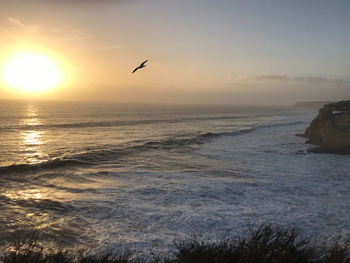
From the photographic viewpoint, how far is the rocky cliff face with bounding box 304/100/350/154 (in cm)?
2262

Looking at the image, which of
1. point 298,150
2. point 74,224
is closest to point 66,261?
point 74,224

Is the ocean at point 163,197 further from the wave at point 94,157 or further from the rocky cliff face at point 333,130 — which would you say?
the rocky cliff face at point 333,130

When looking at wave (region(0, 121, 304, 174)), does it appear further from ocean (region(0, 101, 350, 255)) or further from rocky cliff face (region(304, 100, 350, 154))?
rocky cliff face (region(304, 100, 350, 154))

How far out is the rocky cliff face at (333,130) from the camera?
22.6 metres

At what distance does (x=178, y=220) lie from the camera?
27.1ft

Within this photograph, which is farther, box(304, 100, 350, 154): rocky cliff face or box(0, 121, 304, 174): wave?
box(304, 100, 350, 154): rocky cliff face

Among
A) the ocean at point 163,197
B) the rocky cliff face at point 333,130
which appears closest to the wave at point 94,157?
the ocean at point 163,197

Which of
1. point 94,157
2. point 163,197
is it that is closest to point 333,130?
point 163,197

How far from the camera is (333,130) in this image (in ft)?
79.0

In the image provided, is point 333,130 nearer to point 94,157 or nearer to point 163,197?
point 163,197

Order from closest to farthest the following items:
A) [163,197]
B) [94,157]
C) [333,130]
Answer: [163,197] → [94,157] → [333,130]

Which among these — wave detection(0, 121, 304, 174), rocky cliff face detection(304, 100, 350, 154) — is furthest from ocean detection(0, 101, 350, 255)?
rocky cliff face detection(304, 100, 350, 154)

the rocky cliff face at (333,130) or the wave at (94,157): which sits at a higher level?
the rocky cliff face at (333,130)

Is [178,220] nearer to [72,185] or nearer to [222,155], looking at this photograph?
[72,185]
